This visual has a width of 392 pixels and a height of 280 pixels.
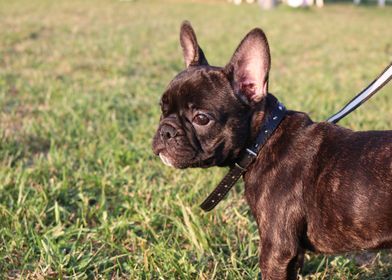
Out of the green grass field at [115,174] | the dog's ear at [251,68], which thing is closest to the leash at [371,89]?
the dog's ear at [251,68]

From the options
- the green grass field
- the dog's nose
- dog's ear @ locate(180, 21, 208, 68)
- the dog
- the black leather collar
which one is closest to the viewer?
the dog

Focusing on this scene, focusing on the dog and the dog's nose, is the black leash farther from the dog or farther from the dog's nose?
the dog's nose

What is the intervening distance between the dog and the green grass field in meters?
0.51

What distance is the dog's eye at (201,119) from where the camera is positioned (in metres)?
2.77

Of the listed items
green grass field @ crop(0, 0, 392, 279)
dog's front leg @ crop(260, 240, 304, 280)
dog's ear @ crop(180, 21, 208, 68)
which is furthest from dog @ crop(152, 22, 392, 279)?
green grass field @ crop(0, 0, 392, 279)

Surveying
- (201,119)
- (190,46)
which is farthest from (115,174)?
(201,119)

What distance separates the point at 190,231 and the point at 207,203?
1.20ft

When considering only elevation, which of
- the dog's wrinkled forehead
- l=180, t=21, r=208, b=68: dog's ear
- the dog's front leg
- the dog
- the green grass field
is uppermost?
l=180, t=21, r=208, b=68: dog's ear

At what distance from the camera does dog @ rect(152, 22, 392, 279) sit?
2.46 m

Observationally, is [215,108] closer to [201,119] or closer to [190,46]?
[201,119]

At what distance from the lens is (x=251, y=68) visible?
2842mm

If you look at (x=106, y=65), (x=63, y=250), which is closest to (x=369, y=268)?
(x=63, y=250)

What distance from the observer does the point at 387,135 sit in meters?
2.54

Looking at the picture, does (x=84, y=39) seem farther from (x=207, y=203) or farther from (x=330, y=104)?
(x=207, y=203)
